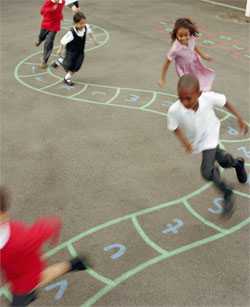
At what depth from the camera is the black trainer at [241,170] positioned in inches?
187

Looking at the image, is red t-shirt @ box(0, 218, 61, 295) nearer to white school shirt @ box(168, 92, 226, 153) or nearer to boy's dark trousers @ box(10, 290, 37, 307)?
boy's dark trousers @ box(10, 290, 37, 307)

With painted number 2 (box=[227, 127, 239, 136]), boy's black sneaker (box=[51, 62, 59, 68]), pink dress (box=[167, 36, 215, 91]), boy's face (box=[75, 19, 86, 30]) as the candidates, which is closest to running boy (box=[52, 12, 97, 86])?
boy's face (box=[75, 19, 86, 30])

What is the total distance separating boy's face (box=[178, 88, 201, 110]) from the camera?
401cm

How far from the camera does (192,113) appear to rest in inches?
166

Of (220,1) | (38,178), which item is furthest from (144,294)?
Result: (220,1)

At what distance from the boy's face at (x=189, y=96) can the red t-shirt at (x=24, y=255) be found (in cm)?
173

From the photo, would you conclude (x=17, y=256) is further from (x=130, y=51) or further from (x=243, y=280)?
(x=130, y=51)

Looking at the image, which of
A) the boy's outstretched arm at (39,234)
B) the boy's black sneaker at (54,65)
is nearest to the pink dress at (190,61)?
the boy's black sneaker at (54,65)

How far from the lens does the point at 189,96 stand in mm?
4031

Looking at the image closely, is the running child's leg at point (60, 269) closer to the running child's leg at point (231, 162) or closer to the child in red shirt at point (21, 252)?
the child in red shirt at point (21, 252)

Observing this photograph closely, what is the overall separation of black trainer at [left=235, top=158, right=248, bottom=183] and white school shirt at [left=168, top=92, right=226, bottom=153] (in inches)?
21.8

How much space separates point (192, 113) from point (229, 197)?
0.94 m

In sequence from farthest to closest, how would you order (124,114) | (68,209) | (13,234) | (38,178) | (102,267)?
1. (124,114)
2. (38,178)
3. (68,209)
4. (102,267)
5. (13,234)

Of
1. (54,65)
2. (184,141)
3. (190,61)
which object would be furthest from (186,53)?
(54,65)
